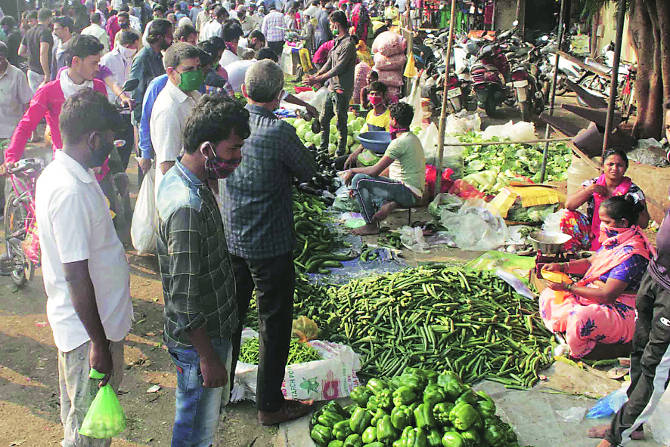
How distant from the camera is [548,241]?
18.1ft

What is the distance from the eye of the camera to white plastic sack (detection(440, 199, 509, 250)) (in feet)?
23.0

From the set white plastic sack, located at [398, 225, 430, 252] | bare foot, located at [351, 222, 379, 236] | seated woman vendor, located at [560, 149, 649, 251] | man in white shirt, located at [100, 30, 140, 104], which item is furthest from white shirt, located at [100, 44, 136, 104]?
seated woman vendor, located at [560, 149, 649, 251]

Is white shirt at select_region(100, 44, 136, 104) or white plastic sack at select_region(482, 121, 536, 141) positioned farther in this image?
white plastic sack at select_region(482, 121, 536, 141)

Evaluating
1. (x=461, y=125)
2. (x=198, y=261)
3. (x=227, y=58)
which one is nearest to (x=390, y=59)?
(x=461, y=125)

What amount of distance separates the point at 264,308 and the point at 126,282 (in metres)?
0.97

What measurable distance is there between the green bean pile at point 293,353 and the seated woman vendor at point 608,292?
1.73 metres

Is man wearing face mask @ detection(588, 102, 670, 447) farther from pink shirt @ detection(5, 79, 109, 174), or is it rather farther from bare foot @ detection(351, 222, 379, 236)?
pink shirt @ detection(5, 79, 109, 174)

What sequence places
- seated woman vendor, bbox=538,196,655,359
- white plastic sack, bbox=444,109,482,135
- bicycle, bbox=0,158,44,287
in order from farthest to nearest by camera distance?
1. white plastic sack, bbox=444,109,482,135
2. bicycle, bbox=0,158,44,287
3. seated woman vendor, bbox=538,196,655,359

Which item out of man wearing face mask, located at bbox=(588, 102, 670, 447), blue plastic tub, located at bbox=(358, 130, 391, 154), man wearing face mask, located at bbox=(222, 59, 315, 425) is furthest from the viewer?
blue plastic tub, located at bbox=(358, 130, 391, 154)

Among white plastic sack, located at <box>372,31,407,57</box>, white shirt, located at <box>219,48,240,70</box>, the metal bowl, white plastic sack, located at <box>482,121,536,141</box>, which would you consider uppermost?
white plastic sack, located at <box>372,31,407,57</box>

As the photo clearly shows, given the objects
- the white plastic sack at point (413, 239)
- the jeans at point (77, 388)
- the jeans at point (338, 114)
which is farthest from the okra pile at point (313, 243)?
the jeans at point (77, 388)

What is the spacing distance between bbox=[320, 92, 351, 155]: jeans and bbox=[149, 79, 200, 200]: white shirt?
485cm

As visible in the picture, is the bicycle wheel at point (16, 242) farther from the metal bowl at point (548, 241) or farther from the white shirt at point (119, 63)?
the metal bowl at point (548, 241)

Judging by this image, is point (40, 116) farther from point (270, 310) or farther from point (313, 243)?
point (270, 310)
